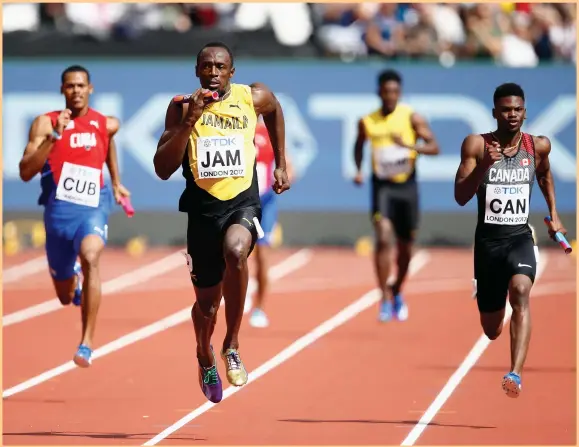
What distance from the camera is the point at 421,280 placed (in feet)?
63.2

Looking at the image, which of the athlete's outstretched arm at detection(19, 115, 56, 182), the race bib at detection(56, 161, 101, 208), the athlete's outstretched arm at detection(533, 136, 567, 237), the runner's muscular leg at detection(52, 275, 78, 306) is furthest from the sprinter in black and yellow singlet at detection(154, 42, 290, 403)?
the runner's muscular leg at detection(52, 275, 78, 306)

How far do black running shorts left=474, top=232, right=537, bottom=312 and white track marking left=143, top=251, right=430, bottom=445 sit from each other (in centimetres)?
217

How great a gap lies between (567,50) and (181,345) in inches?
409

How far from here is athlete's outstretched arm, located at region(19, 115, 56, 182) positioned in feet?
37.3

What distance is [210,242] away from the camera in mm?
9695

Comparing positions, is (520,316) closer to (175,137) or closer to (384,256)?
(175,137)

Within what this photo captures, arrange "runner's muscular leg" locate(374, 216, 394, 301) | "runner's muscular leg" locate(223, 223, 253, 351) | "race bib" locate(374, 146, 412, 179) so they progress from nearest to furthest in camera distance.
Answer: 1. "runner's muscular leg" locate(223, 223, 253, 351)
2. "runner's muscular leg" locate(374, 216, 394, 301)
3. "race bib" locate(374, 146, 412, 179)

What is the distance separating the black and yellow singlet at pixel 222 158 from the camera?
9547 millimetres

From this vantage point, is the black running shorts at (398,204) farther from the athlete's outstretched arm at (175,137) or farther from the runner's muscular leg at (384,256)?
the athlete's outstretched arm at (175,137)

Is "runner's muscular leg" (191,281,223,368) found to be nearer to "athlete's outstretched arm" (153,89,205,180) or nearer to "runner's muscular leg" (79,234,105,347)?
"athlete's outstretched arm" (153,89,205,180)

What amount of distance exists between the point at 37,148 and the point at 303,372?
9.67 ft

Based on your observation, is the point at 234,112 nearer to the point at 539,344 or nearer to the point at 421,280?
the point at 539,344

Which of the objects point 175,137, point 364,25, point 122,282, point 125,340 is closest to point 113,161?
point 125,340

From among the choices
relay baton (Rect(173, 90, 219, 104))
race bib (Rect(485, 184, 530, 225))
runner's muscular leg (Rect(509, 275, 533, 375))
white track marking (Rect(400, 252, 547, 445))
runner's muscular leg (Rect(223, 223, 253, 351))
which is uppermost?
relay baton (Rect(173, 90, 219, 104))
